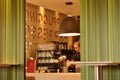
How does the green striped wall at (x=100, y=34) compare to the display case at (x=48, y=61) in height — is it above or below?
above

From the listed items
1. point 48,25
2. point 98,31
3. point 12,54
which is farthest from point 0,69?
point 48,25

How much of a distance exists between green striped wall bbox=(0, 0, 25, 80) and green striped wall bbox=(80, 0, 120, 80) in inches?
46.0

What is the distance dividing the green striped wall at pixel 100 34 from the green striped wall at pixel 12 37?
3.84 ft

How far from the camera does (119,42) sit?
451 centimetres

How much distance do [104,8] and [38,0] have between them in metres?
4.29

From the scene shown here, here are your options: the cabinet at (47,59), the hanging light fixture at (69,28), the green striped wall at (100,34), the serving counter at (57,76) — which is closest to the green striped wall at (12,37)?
the green striped wall at (100,34)

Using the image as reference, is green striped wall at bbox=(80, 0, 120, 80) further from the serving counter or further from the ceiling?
the ceiling

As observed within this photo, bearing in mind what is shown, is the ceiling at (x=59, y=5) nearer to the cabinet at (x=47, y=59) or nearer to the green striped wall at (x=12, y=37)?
the cabinet at (x=47, y=59)

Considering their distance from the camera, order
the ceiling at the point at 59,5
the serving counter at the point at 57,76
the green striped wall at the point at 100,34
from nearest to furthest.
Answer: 1. the green striped wall at the point at 100,34
2. the serving counter at the point at 57,76
3. the ceiling at the point at 59,5

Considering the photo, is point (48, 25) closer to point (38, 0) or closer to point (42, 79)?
point (38, 0)

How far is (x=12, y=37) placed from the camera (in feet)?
17.5

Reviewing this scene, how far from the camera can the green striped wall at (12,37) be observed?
5.23 meters

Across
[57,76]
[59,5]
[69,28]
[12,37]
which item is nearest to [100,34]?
[12,37]

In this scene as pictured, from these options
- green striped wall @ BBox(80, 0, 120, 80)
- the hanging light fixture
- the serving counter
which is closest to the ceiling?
the hanging light fixture
